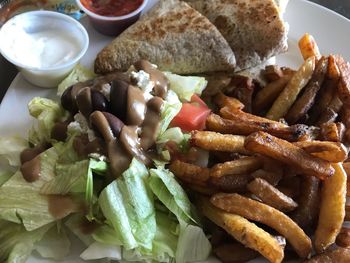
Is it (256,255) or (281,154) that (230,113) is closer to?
(281,154)

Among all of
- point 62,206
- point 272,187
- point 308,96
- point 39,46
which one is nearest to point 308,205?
point 272,187

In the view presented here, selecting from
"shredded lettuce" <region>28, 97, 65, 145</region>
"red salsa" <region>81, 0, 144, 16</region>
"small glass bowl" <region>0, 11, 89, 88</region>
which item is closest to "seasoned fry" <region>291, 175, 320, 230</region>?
"shredded lettuce" <region>28, 97, 65, 145</region>

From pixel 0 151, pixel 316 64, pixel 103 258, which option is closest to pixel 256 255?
pixel 103 258

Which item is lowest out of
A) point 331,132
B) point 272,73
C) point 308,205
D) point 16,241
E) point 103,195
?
point 16,241

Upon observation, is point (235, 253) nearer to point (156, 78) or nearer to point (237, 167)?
point (237, 167)

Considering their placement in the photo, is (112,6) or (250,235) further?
(112,6)

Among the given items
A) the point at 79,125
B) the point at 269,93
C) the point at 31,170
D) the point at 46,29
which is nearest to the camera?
the point at 31,170
